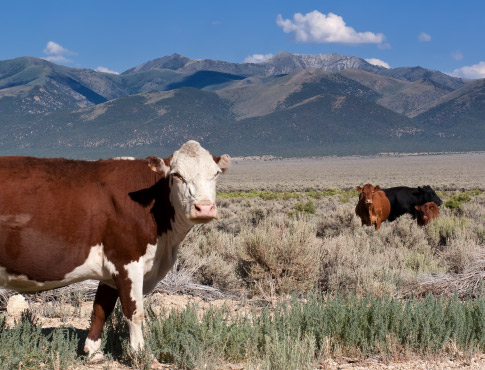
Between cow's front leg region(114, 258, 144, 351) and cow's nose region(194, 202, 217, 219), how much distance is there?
0.71 meters

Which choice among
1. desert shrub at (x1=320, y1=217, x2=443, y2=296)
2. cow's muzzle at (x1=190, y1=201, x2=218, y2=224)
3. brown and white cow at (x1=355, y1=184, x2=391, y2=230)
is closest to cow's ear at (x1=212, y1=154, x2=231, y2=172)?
cow's muzzle at (x1=190, y1=201, x2=218, y2=224)

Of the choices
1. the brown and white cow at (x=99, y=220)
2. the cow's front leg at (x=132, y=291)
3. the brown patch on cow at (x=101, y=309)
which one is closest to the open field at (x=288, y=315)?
the brown patch on cow at (x=101, y=309)

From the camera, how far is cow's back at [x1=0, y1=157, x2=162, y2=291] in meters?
4.83

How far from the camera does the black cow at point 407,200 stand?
663 inches

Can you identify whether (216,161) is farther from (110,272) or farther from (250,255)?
(250,255)

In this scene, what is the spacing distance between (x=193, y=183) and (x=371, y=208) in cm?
1123

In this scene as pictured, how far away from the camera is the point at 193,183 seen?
4980mm

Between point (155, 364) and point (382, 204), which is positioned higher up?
point (382, 204)

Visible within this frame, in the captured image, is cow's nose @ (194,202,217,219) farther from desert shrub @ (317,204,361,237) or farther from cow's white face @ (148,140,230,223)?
desert shrub @ (317,204,361,237)

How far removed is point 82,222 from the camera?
16.3 feet

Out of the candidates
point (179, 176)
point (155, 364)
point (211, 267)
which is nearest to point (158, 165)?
point (179, 176)

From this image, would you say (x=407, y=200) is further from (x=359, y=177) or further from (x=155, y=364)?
(x=359, y=177)

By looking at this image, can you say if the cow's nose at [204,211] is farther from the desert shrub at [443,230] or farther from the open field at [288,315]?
the desert shrub at [443,230]

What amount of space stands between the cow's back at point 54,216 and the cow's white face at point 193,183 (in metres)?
0.39
